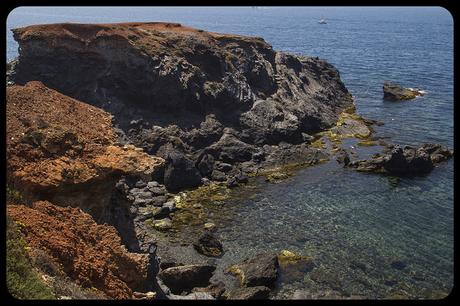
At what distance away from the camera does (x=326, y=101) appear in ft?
245

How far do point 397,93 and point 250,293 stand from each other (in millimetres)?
64115

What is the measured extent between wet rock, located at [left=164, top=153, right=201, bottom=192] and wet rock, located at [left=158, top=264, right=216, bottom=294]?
15673 mm

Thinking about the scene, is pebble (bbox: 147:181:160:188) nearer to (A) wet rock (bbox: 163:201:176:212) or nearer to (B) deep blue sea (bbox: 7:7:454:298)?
(A) wet rock (bbox: 163:201:176:212)

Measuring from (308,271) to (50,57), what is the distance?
137ft

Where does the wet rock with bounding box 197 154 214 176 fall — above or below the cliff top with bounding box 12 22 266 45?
below

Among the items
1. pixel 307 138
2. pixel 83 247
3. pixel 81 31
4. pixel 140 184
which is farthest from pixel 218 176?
pixel 83 247

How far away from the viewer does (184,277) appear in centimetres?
2973

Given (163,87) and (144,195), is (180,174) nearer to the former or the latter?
(144,195)

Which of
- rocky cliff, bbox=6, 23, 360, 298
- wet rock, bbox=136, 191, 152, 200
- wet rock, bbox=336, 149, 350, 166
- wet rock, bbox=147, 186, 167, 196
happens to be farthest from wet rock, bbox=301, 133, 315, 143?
wet rock, bbox=136, 191, 152, 200

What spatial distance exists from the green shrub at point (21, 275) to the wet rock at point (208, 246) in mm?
18606

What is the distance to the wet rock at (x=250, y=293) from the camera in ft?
90.9

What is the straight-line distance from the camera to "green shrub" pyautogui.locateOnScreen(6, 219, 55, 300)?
14.4 m

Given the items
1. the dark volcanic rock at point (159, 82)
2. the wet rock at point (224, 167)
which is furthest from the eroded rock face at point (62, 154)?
the dark volcanic rock at point (159, 82)

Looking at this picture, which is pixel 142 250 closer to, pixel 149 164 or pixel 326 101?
pixel 149 164
